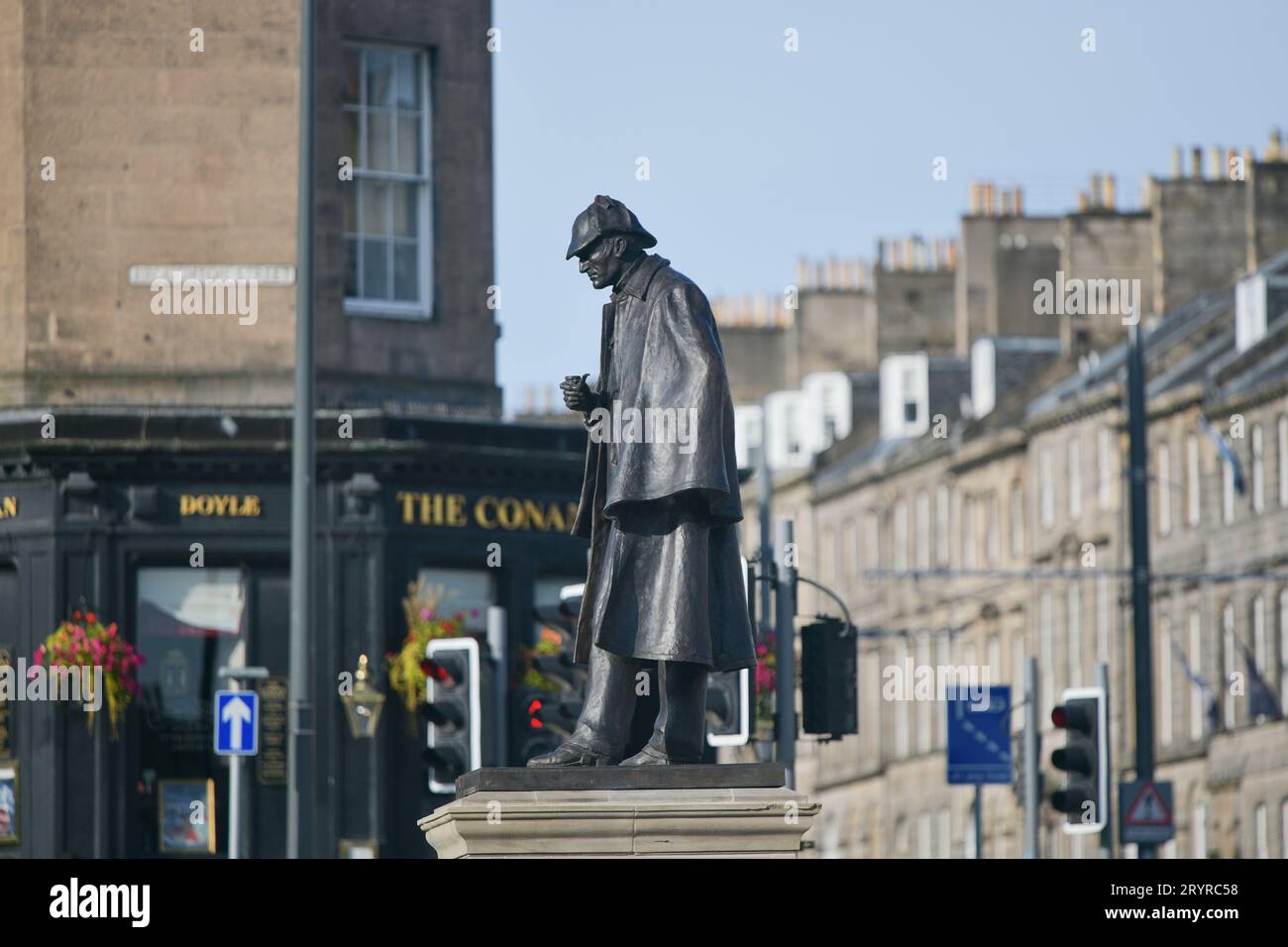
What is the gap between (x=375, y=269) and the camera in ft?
111

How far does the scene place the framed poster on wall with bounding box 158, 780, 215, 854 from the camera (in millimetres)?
31578

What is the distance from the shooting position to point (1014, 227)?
91.9 m

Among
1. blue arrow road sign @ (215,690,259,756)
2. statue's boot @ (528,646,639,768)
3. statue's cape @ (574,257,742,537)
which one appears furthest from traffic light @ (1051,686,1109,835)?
statue's cape @ (574,257,742,537)

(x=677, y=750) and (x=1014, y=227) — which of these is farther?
(x=1014, y=227)

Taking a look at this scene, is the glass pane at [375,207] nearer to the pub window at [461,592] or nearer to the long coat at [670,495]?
the pub window at [461,592]

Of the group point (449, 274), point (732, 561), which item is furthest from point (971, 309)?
point (732, 561)

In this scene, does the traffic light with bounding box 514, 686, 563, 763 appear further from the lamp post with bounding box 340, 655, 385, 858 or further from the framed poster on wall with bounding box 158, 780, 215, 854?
the framed poster on wall with bounding box 158, 780, 215, 854

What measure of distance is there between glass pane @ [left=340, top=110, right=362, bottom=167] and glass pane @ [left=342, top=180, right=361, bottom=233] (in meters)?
0.19

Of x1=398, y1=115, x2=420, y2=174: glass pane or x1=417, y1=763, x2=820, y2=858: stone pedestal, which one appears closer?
x1=417, y1=763, x2=820, y2=858: stone pedestal

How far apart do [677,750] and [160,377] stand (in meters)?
16.0

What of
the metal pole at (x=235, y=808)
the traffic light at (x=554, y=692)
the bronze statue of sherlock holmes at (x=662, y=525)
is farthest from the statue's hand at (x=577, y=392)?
the metal pole at (x=235, y=808)

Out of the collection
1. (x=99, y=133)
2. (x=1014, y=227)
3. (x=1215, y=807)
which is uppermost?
(x=1014, y=227)
